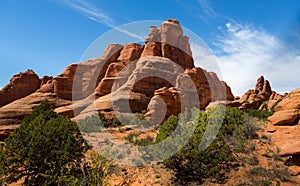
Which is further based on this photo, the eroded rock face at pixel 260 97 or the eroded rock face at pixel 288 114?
the eroded rock face at pixel 260 97

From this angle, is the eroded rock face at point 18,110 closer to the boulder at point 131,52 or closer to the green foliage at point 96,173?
the boulder at point 131,52

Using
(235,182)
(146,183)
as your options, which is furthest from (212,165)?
(146,183)

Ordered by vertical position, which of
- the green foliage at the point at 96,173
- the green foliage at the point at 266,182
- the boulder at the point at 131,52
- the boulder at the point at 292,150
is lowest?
the green foliage at the point at 266,182

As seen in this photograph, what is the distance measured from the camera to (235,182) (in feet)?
55.6

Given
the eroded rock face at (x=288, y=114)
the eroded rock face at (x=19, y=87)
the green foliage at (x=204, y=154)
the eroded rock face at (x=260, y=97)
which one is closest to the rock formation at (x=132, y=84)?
the eroded rock face at (x=19, y=87)

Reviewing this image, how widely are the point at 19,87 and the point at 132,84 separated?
36.4 meters

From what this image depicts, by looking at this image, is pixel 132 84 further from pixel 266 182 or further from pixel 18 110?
pixel 266 182

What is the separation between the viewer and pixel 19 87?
6644 centimetres

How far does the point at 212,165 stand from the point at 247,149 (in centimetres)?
661

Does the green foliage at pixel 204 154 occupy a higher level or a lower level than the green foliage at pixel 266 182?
higher

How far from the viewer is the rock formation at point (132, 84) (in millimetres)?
43844

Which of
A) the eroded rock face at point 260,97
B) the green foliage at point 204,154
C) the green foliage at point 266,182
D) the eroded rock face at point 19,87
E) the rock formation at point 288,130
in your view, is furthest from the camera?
the eroded rock face at point 19,87

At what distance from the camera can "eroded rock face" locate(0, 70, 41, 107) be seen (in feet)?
212

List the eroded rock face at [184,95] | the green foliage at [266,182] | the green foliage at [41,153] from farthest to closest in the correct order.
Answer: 1. the eroded rock face at [184,95]
2. the green foliage at [41,153]
3. the green foliage at [266,182]
